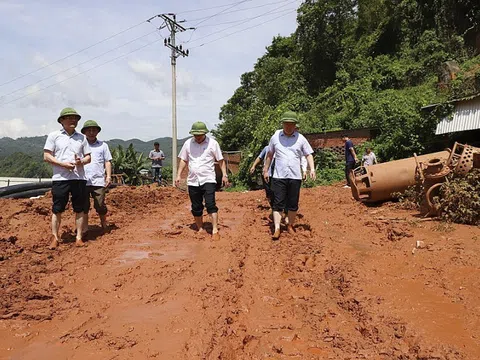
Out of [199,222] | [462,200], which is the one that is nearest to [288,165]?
[199,222]

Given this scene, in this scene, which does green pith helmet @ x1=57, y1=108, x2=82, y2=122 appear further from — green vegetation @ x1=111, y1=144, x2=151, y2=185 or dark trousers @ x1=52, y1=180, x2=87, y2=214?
green vegetation @ x1=111, y1=144, x2=151, y2=185

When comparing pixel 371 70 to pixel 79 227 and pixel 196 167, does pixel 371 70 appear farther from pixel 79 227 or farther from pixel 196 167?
pixel 79 227

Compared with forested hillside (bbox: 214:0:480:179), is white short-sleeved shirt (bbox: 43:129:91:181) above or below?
below

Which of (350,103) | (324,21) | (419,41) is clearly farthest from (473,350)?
(324,21)

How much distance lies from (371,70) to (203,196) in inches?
779

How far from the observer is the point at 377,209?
26.2 ft

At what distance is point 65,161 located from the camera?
5449 mm

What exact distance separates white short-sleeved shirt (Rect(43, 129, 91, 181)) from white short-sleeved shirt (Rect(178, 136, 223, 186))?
1479 millimetres

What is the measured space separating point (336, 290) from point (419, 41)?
851 inches

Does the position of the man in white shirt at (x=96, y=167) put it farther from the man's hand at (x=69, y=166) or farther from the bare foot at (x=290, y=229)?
the bare foot at (x=290, y=229)

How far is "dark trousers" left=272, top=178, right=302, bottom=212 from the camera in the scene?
5977 mm

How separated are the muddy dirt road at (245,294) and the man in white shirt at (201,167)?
0.47 m

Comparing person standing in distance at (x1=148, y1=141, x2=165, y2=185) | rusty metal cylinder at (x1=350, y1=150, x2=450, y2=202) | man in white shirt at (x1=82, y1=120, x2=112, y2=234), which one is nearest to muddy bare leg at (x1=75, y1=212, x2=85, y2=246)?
man in white shirt at (x1=82, y1=120, x2=112, y2=234)

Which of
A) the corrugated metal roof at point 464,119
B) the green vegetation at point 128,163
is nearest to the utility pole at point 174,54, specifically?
the green vegetation at point 128,163
